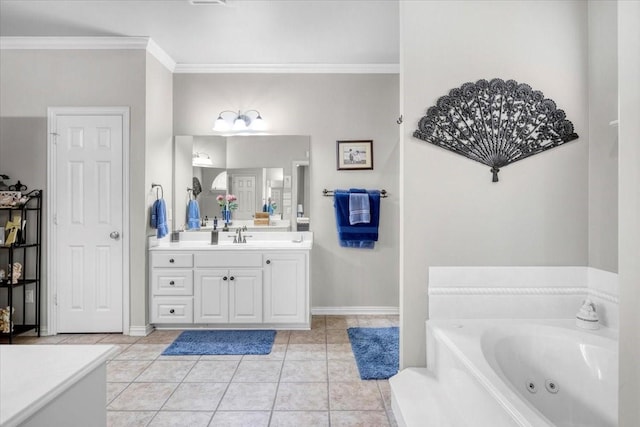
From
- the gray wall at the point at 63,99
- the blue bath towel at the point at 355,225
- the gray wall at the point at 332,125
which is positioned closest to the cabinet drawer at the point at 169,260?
the gray wall at the point at 63,99

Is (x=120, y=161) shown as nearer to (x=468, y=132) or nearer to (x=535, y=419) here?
(x=468, y=132)

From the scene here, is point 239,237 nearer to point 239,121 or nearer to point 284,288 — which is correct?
point 284,288

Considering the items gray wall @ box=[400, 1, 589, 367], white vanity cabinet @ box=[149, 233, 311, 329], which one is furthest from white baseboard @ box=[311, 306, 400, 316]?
gray wall @ box=[400, 1, 589, 367]

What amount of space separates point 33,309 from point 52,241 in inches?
26.1

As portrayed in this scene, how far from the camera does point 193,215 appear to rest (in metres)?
3.94

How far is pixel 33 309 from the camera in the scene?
11.1 ft

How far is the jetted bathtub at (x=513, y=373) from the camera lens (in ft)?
5.12

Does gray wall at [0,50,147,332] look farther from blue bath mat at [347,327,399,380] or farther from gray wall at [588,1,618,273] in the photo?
gray wall at [588,1,618,273]

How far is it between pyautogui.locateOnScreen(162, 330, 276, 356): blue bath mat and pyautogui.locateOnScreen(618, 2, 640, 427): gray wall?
8.80 feet

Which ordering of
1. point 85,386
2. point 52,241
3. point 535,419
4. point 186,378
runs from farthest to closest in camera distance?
1. point 52,241
2. point 186,378
3. point 535,419
4. point 85,386

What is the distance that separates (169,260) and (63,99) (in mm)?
1739

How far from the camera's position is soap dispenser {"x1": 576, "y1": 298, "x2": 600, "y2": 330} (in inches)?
75.0

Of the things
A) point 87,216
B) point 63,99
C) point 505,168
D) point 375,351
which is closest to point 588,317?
point 505,168

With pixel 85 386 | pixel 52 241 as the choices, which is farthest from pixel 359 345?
pixel 52 241
